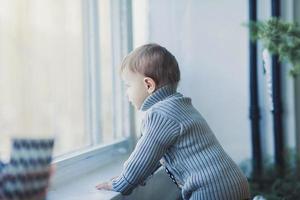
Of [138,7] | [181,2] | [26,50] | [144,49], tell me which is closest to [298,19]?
[181,2]

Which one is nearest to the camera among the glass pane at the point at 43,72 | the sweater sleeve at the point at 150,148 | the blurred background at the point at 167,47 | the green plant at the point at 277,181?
the sweater sleeve at the point at 150,148

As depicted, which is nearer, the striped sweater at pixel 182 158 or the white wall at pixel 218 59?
the striped sweater at pixel 182 158

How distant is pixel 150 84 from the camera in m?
1.38

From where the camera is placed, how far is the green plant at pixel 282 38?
1.76 meters

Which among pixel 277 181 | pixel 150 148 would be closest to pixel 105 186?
pixel 150 148

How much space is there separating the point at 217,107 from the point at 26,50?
101 centimetres

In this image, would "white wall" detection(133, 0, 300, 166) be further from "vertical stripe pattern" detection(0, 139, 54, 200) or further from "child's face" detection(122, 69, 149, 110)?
"vertical stripe pattern" detection(0, 139, 54, 200)

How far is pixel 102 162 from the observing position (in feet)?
5.99

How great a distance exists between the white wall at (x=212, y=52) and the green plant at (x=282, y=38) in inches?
12.9

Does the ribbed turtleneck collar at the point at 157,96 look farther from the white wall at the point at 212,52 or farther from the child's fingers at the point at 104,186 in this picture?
the white wall at the point at 212,52

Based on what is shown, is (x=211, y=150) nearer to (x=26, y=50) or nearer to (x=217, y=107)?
(x=26, y=50)

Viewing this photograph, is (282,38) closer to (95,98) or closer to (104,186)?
(95,98)

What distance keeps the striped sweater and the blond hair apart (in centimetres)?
7

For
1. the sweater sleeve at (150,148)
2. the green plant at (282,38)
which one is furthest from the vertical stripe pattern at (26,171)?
the green plant at (282,38)
